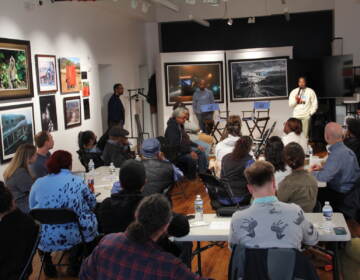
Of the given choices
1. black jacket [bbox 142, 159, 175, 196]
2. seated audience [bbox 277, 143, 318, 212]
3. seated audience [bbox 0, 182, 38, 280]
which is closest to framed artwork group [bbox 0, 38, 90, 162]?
black jacket [bbox 142, 159, 175, 196]

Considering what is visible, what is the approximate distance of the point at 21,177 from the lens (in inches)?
198

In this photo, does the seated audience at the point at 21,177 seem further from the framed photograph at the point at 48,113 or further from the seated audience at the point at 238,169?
the framed photograph at the point at 48,113

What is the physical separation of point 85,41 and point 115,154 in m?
4.11

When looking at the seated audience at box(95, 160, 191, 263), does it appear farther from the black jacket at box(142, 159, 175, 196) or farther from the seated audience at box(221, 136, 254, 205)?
the seated audience at box(221, 136, 254, 205)

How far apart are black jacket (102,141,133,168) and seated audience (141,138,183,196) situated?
149 cm

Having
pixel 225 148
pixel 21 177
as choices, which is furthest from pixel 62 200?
pixel 225 148

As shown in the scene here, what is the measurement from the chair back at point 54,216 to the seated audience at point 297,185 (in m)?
1.73

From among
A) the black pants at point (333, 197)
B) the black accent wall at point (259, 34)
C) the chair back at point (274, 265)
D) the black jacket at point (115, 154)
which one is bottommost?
the black pants at point (333, 197)

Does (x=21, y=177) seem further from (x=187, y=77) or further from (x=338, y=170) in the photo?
(x=187, y=77)

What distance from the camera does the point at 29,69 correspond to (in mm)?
7641

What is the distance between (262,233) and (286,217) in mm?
166

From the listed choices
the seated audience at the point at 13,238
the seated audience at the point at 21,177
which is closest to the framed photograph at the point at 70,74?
the seated audience at the point at 21,177

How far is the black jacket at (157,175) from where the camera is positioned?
516 centimetres

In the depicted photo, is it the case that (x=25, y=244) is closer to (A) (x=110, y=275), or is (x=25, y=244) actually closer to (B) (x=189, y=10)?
(A) (x=110, y=275)
